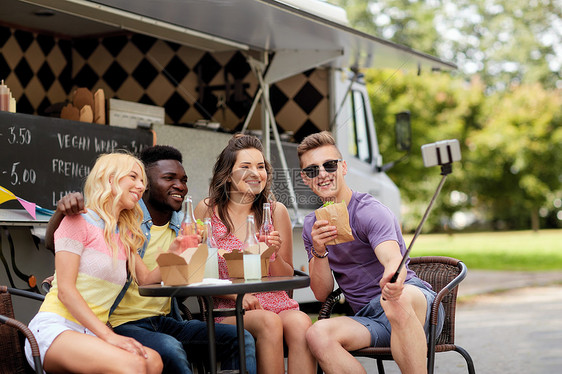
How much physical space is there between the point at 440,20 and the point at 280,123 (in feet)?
81.2

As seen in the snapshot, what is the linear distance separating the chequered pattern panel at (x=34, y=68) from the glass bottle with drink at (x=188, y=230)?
462cm

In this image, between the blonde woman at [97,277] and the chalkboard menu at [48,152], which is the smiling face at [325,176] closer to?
the blonde woman at [97,277]

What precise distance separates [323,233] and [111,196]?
935mm

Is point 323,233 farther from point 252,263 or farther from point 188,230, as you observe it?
point 188,230

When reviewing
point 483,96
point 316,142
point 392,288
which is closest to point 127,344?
point 392,288

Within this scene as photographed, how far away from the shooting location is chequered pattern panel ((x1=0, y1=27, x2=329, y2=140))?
7398 mm

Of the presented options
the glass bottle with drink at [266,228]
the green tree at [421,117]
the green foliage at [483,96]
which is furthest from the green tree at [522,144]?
the glass bottle with drink at [266,228]

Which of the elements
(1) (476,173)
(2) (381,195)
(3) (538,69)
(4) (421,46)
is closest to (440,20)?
(4) (421,46)

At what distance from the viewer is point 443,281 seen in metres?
3.76

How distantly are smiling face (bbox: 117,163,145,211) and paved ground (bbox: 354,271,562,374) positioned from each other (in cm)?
279

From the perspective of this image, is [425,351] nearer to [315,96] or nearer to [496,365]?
[496,365]

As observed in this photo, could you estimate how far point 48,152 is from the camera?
4.75 metres

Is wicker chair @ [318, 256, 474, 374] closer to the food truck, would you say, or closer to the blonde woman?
the blonde woman

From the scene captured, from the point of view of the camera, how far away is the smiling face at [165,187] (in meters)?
3.72
